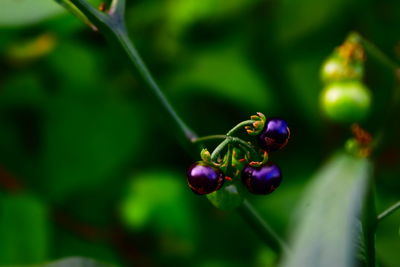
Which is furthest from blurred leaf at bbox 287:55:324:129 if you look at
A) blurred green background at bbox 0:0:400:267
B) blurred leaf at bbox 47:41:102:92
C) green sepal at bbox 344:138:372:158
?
green sepal at bbox 344:138:372:158

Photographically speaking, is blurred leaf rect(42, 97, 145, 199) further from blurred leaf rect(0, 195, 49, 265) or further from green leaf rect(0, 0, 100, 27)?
green leaf rect(0, 0, 100, 27)

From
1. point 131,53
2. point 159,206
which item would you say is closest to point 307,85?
point 159,206

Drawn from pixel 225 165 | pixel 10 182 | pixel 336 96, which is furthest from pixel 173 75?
pixel 225 165

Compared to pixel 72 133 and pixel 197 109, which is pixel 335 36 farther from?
pixel 72 133

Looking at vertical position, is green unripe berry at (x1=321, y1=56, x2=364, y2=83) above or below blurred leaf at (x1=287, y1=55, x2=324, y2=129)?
above

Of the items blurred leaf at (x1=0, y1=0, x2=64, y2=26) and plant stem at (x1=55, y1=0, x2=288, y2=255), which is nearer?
plant stem at (x1=55, y1=0, x2=288, y2=255)

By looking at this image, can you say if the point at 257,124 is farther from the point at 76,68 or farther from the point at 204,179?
the point at 76,68
